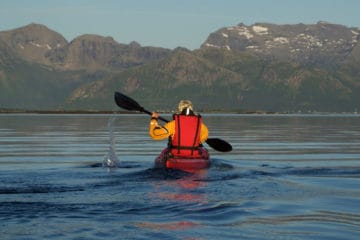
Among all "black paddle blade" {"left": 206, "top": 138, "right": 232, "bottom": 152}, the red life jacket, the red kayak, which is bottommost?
the red kayak

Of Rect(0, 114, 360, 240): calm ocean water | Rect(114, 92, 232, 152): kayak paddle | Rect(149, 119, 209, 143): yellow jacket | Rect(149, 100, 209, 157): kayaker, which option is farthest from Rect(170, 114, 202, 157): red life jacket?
Rect(114, 92, 232, 152): kayak paddle

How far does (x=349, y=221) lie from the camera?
1345 centimetres

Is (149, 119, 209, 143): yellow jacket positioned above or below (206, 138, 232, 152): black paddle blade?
above

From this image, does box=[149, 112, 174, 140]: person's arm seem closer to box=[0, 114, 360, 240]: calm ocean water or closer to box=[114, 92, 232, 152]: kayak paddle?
box=[0, 114, 360, 240]: calm ocean water

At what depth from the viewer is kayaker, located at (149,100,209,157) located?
71.4 ft

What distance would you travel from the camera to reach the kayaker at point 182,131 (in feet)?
71.4

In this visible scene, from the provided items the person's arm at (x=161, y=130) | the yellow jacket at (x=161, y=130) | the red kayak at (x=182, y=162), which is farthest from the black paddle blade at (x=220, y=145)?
the person's arm at (x=161, y=130)

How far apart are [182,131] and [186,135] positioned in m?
0.24

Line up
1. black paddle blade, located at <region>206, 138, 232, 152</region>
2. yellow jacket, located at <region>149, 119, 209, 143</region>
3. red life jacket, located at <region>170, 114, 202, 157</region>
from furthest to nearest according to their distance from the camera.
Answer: black paddle blade, located at <region>206, 138, 232, 152</region> < red life jacket, located at <region>170, 114, 202, 157</region> < yellow jacket, located at <region>149, 119, 209, 143</region>

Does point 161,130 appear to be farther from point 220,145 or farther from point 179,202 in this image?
point 179,202

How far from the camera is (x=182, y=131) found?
2192 cm

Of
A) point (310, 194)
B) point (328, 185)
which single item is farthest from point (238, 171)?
point (310, 194)

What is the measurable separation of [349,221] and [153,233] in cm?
424

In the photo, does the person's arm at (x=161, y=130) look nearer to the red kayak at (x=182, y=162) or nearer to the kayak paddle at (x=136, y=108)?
the red kayak at (x=182, y=162)
